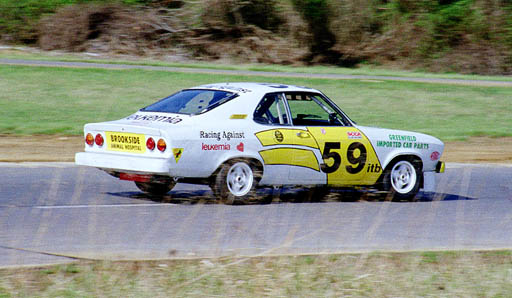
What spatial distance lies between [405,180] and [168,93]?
14.4m

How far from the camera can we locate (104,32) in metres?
40.8

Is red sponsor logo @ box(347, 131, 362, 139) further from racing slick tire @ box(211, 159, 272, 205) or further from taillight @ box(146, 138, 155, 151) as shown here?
taillight @ box(146, 138, 155, 151)

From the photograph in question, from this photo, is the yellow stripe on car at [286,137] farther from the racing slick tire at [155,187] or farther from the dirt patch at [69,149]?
the dirt patch at [69,149]

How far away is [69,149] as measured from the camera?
15.8m

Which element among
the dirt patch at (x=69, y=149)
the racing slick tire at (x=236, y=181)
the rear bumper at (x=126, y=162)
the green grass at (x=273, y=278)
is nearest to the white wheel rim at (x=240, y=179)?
the racing slick tire at (x=236, y=181)

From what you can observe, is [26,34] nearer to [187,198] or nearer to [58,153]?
[58,153]

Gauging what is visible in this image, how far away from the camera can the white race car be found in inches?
370

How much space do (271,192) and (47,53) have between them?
28521 millimetres

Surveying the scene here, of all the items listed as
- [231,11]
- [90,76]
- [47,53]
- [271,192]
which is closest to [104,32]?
[47,53]

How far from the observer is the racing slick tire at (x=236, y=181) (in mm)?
9742

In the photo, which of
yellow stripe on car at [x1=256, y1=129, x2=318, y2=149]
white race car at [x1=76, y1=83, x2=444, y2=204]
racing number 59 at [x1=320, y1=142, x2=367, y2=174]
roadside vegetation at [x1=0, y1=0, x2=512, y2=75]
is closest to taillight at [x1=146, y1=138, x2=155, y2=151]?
white race car at [x1=76, y1=83, x2=444, y2=204]

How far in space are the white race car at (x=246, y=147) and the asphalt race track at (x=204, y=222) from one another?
1.12ft

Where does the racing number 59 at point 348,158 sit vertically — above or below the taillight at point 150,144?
below

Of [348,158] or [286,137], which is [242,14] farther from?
[286,137]
